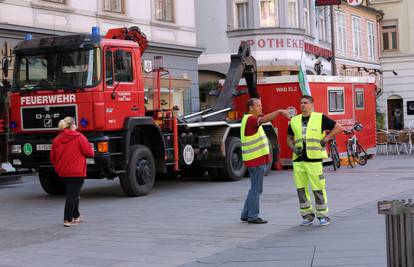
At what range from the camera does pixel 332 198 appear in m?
12.6

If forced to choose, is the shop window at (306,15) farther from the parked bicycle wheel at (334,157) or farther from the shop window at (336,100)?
the parked bicycle wheel at (334,157)

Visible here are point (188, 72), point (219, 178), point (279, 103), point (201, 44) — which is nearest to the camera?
point (219, 178)

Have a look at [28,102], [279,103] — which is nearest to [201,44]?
[279,103]

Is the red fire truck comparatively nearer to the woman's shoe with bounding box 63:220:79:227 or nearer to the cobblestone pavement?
the cobblestone pavement

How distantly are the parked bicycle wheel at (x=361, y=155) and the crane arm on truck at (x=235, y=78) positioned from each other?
3.96m

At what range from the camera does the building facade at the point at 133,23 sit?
735 inches

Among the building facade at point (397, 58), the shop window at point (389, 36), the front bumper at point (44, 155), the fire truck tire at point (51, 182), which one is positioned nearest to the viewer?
the front bumper at point (44, 155)

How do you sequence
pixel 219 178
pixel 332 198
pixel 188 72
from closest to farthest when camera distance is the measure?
pixel 332 198
pixel 219 178
pixel 188 72

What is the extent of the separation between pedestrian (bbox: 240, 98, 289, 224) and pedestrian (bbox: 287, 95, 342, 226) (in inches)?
20.1

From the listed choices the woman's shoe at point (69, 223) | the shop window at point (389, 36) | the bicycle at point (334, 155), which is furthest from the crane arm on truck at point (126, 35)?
the shop window at point (389, 36)

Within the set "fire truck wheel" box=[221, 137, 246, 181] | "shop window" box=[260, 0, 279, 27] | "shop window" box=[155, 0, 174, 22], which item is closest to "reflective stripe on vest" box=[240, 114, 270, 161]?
"fire truck wheel" box=[221, 137, 246, 181]

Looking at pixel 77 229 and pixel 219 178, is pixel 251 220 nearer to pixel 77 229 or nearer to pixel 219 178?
pixel 77 229

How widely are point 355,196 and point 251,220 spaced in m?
3.55

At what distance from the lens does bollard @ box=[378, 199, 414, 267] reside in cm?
576
